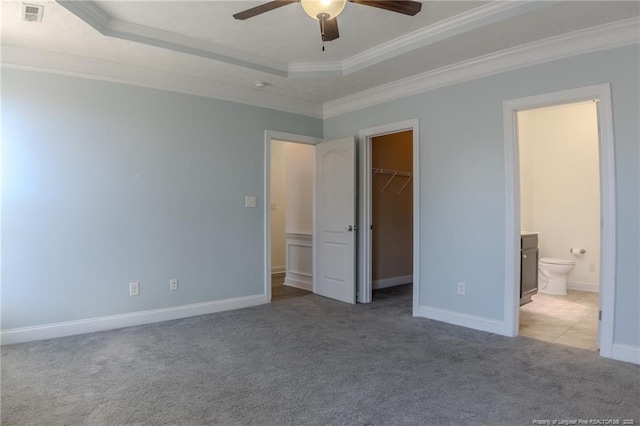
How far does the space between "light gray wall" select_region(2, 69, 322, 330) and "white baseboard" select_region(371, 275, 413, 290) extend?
1.85 m

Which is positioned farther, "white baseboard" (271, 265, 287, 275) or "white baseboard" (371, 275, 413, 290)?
"white baseboard" (271, 265, 287, 275)

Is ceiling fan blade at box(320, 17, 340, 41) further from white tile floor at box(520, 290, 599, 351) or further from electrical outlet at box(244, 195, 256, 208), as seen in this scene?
white tile floor at box(520, 290, 599, 351)

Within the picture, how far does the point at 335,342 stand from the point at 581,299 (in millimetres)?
3590

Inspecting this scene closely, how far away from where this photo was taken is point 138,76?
3.73 meters

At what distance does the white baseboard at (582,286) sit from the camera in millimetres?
5344

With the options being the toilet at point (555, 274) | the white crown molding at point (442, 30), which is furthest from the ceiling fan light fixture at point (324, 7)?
the toilet at point (555, 274)

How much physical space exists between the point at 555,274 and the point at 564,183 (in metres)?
1.42

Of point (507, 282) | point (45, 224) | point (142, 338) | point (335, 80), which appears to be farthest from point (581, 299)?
point (45, 224)

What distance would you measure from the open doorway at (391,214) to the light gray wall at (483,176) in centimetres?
131

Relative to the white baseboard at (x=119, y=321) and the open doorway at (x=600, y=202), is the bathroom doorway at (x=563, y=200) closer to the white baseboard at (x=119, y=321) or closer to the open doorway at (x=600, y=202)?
the open doorway at (x=600, y=202)

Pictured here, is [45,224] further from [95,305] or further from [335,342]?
[335,342]

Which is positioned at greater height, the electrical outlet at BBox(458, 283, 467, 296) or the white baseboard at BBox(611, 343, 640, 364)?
the electrical outlet at BBox(458, 283, 467, 296)

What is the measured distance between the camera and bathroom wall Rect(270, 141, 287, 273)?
707 centimetres

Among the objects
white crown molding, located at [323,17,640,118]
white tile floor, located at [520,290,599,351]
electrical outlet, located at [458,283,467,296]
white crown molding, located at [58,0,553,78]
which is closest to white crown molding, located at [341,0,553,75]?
white crown molding, located at [58,0,553,78]
